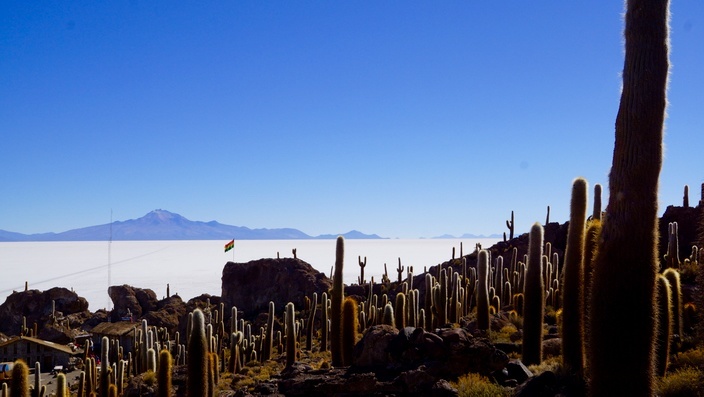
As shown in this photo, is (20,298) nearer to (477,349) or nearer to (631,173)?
(477,349)

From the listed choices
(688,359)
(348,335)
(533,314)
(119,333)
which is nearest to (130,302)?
(119,333)

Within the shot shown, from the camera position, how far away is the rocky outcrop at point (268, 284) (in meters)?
49.0

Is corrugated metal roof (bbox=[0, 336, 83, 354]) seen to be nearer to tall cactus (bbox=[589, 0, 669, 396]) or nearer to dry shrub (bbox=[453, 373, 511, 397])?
dry shrub (bbox=[453, 373, 511, 397])

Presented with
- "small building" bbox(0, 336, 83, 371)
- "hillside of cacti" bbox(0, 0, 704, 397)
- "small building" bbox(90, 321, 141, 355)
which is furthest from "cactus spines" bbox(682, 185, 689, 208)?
"small building" bbox(0, 336, 83, 371)

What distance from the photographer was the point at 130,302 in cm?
5438

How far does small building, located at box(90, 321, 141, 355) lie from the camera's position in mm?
44812

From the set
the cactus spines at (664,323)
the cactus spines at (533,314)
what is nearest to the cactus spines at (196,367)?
the cactus spines at (533,314)

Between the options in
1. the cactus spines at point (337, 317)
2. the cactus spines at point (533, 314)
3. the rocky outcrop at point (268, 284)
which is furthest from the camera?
the rocky outcrop at point (268, 284)

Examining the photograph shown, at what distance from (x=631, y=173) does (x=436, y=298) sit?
15824mm

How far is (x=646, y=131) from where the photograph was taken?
759 centimetres

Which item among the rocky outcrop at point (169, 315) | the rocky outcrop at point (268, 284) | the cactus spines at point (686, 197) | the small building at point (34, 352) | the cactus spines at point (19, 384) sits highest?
the cactus spines at point (686, 197)

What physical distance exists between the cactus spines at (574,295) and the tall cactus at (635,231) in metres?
3.32

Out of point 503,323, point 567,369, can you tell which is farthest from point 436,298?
point 567,369

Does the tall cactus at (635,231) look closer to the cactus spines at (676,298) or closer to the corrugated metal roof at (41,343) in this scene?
the cactus spines at (676,298)
